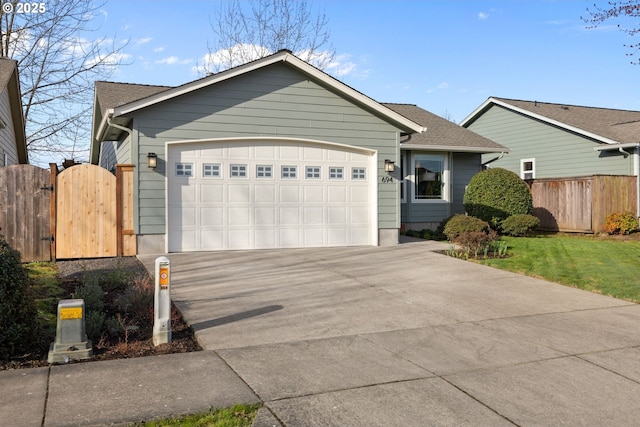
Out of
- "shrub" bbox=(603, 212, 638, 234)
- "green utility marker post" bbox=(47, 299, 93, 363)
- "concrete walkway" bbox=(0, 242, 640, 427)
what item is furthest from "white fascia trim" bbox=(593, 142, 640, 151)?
"green utility marker post" bbox=(47, 299, 93, 363)

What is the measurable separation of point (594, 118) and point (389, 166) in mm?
13539

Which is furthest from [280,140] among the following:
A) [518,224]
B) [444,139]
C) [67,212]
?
[518,224]

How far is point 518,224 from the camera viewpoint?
15.6 m

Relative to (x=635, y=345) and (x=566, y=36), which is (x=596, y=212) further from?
(x=635, y=345)

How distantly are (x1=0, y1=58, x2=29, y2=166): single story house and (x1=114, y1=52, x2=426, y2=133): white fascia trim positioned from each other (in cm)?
412

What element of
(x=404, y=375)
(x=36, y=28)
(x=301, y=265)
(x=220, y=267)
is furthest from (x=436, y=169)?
(x=36, y=28)

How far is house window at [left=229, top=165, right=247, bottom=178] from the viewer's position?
1220 centimetres

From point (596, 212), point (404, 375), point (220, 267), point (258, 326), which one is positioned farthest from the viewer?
point (596, 212)

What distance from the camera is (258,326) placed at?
5.95m

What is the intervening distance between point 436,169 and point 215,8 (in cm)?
1514

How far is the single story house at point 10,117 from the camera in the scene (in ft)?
47.9

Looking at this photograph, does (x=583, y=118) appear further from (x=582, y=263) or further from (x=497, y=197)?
(x=582, y=263)

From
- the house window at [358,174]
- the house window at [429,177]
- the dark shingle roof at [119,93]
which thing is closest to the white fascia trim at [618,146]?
the house window at [429,177]

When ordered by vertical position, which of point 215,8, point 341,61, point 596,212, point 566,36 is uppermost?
point 215,8
